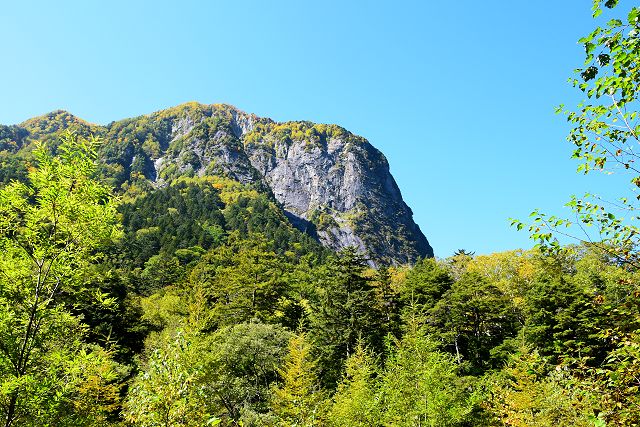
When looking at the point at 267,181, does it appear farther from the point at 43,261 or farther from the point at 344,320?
the point at 43,261

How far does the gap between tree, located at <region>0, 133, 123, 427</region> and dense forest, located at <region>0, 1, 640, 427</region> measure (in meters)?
0.05

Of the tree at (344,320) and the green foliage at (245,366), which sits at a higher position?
the tree at (344,320)

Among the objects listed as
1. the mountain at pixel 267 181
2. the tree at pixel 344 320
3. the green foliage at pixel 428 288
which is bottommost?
the tree at pixel 344 320

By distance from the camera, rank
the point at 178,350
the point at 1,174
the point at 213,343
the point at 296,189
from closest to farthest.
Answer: the point at 178,350
the point at 213,343
the point at 1,174
the point at 296,189

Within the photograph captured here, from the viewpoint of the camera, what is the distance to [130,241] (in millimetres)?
91812

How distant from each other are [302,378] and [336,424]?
4.95 m

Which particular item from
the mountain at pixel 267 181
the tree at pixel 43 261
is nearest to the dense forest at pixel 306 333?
the tree at pixel 43 261

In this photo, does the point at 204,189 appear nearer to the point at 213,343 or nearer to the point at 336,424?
the point at 213,343

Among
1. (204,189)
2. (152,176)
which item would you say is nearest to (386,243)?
(204,189)

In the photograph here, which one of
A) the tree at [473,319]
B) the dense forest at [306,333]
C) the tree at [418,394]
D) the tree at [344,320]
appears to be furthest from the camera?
the tree at [473,319]

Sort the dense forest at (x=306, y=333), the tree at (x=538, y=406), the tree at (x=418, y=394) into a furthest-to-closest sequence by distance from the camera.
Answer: the tree at (x=418, y=394), the tree at (x=538, y=406), the dense forest at (x=306, y=333)

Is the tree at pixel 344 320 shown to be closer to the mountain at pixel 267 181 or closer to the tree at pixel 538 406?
the tree at pixel 538 406

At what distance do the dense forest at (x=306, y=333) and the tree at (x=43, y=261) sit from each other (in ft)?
0.16

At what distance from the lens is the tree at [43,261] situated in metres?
9.71
